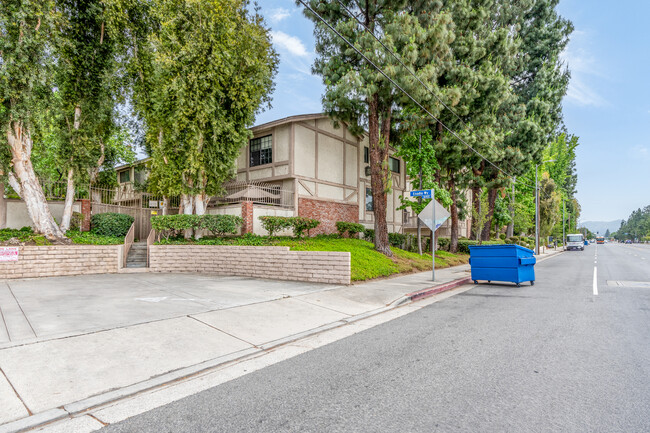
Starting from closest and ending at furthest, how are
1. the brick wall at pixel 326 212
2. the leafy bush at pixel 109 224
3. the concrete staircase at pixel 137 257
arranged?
Result: the concrete staircase at pixel 137 257 < the leafy bush at pixel 109 224 < the brick wall at pixel 326 212

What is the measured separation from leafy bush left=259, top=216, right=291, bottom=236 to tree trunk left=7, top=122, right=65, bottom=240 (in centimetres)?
794

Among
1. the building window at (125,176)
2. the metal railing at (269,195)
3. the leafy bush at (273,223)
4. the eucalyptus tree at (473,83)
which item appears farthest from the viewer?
the building window at (125,176)

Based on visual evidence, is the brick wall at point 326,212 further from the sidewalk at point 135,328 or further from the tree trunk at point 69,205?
the tree trunk at point 69,205

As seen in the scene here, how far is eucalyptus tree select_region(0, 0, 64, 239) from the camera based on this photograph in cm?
1158

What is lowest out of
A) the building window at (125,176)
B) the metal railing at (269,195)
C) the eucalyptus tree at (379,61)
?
the metal railing at (269,195)

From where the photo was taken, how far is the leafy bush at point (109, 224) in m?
16.9

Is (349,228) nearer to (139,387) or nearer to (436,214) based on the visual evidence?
(436,214)

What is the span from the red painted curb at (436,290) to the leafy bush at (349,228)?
8.54 m

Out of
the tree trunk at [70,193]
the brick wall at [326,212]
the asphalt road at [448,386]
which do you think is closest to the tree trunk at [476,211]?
the brick wall at [326,212]

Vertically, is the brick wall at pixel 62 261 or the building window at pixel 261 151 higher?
the building window at pixel 261 151

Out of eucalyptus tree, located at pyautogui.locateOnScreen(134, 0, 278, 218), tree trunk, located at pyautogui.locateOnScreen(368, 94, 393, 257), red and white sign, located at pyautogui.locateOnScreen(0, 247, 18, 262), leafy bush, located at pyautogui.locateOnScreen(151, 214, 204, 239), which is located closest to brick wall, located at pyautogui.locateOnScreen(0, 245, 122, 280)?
red and white sign, located at pyautogui.locateOnScreen(0, 247, 18, 262)

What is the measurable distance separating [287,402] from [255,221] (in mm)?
13827

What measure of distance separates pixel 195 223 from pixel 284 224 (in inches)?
156

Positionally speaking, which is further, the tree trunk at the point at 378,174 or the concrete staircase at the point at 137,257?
the tree trunk at the point at 378,174
